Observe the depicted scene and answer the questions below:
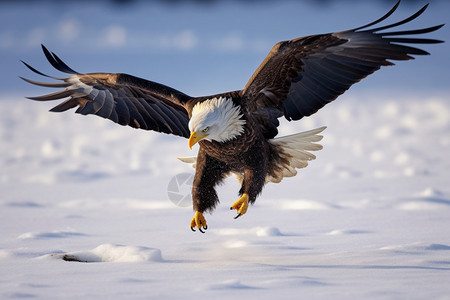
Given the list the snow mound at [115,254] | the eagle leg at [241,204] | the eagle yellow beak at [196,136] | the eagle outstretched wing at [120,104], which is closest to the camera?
the snow mound at [115,254]

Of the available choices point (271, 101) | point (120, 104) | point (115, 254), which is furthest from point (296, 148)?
point (115, 254)

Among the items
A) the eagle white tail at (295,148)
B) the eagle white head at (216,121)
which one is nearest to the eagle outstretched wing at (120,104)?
the eagle white tail at (295,148)

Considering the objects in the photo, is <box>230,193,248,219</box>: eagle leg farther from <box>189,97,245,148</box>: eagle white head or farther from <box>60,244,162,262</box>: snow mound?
<box>60,244,162,262</box>: snow mound

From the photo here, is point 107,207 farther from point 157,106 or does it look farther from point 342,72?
point 342,72

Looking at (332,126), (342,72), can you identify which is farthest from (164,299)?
(332,126)

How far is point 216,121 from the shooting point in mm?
3680

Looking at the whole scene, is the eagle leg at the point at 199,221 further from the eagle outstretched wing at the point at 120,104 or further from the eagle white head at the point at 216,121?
the eagle outstretched wing at the point at 120,104

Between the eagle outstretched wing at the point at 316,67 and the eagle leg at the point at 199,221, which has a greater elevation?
the eagle outstretched wing at the point at 316,67

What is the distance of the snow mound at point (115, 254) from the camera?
3.40m

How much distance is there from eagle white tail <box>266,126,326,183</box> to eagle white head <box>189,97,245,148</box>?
22.6 inches

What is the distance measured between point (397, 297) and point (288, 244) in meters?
1.32

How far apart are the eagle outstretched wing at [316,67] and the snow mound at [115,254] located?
1.09 m

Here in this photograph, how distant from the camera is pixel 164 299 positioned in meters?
2.62

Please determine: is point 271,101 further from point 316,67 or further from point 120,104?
point 120,104
